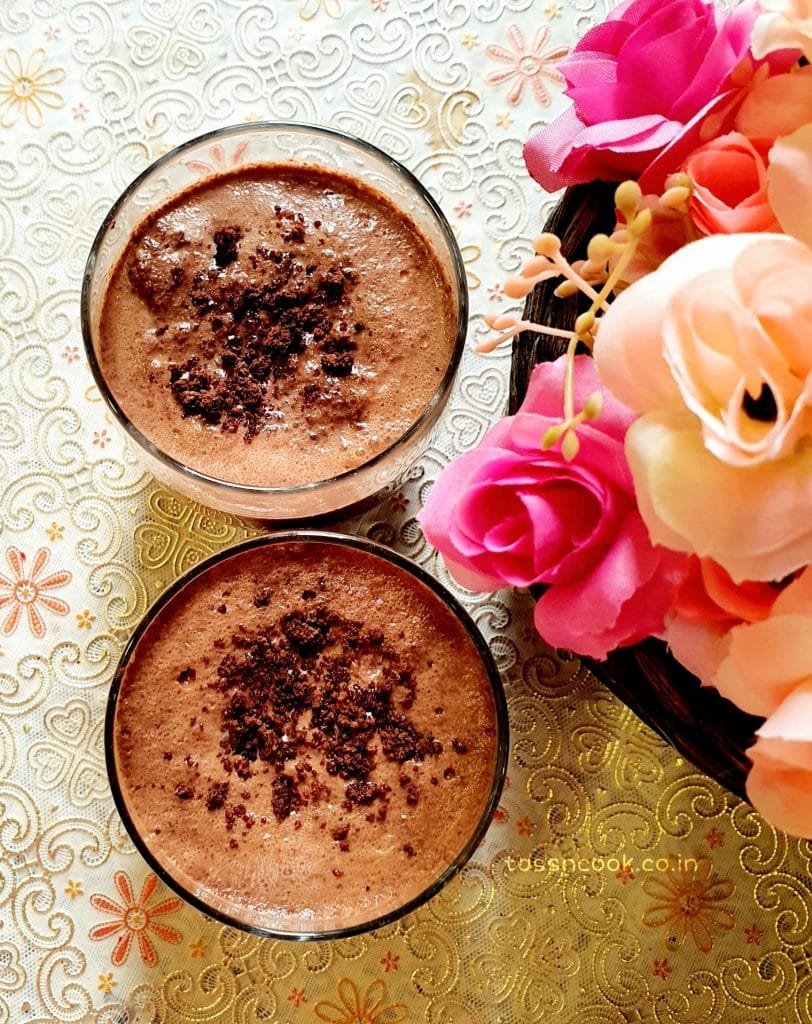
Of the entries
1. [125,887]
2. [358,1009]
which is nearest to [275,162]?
[125,887]

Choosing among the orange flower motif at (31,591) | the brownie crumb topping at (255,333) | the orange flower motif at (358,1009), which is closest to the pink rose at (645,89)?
the brownie crumb topping at (255,333)

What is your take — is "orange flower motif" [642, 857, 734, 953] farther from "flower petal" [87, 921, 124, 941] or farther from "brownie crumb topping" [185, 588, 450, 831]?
"flower petal" [87, 921, 124, 941]

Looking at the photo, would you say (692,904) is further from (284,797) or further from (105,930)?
(105,930)

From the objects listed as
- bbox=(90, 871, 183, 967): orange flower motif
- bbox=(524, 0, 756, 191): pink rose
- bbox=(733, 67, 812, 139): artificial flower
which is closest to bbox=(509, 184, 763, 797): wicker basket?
bbox=(524, 0, 756, 191): pink rose

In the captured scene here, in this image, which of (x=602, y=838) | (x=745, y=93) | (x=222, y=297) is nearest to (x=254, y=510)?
(x=222, y=297)

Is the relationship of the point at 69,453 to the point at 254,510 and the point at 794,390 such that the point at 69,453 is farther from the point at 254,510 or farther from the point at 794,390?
the point at 794,390

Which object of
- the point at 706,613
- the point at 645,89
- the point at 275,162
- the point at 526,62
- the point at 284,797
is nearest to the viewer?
the point at 706,613

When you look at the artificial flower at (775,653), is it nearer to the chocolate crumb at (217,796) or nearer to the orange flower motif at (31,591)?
the chocolate crumb at (217,796)
